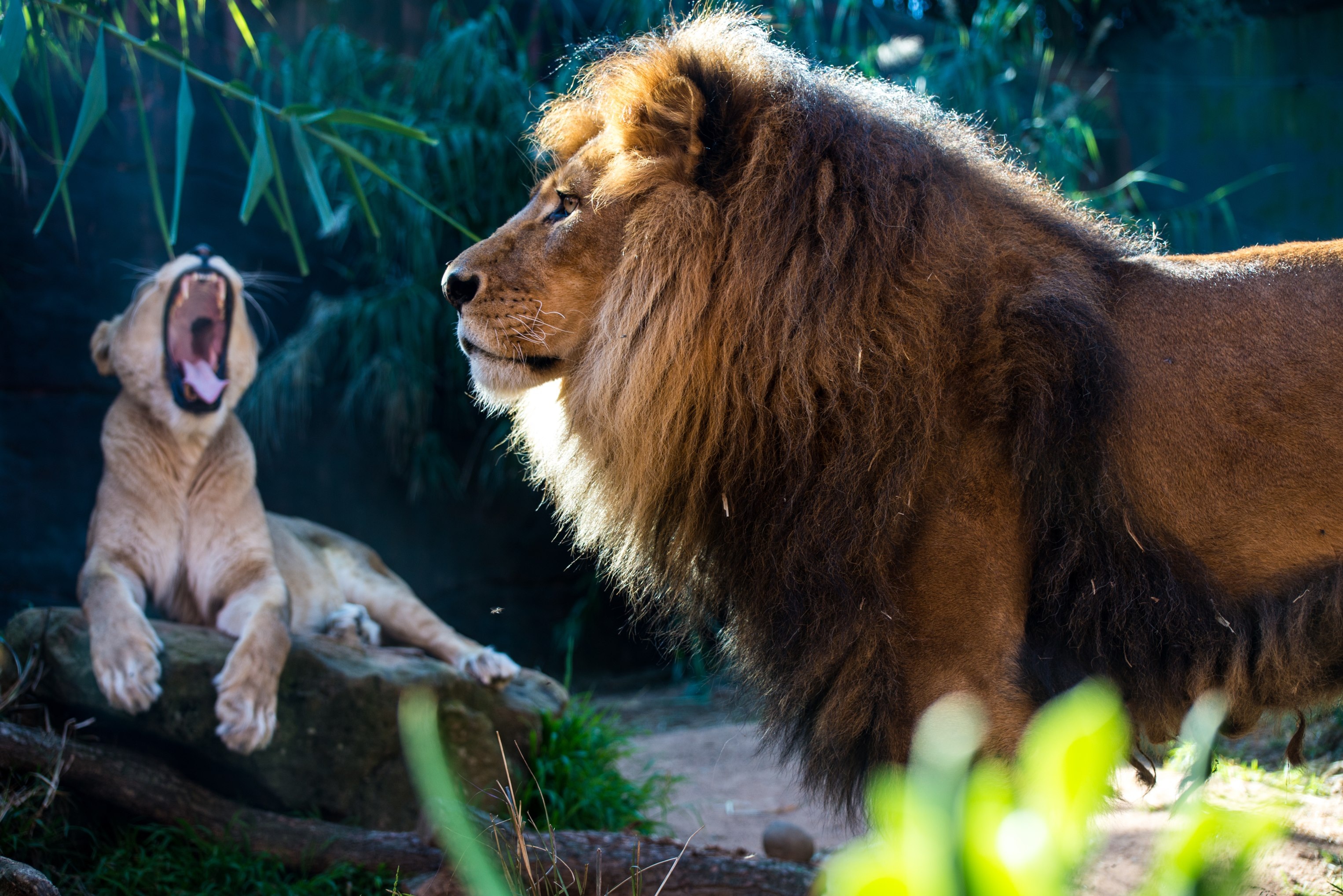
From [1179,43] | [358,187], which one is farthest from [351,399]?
[1179,43]

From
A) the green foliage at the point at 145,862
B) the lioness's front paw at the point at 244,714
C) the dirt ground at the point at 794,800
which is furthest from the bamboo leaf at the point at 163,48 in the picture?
the dirt ground at the point at 794,800

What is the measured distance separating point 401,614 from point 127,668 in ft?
4.10

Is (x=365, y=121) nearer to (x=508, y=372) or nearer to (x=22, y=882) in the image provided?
(x=508, y=372)

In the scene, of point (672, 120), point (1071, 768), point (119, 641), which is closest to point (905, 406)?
point (672, 120)

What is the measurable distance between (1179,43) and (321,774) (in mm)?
9078

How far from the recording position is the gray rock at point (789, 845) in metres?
3.40

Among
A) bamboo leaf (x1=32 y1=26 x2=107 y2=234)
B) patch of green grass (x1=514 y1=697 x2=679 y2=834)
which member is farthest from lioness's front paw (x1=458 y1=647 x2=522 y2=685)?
bamboo leaf (x1=32 y1=26 x2=107 y2=234)

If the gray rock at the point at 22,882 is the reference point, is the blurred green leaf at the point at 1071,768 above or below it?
above

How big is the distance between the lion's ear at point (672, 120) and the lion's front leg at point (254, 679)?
182 centimetres

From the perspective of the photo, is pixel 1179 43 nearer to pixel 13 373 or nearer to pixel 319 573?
pixel 319 573

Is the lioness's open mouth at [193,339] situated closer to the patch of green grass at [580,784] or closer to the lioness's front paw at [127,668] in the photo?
the lioness's front paw at [127,668]

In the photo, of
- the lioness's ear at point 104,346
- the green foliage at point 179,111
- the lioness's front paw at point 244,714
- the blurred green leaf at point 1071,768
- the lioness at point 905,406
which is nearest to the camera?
the blurred green leaf at point 1071,768

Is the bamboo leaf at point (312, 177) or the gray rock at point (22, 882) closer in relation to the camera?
the gray rock at point (22, 882)

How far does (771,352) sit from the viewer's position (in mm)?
2088
